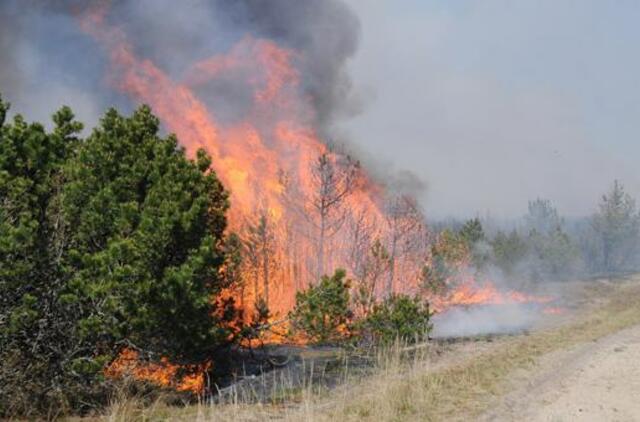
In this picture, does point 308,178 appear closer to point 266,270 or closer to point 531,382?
point 266,270

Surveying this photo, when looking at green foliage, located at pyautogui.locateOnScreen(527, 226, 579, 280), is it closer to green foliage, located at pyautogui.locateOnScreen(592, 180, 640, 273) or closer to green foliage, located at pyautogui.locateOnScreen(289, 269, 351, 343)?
green foliage, located at pyautogui.locateOnScreen(592, 180, 640, 273)

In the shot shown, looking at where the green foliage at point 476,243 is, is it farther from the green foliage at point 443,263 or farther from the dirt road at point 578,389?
Answer: the dirt road at point 578,389

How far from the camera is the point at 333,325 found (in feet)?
55.7

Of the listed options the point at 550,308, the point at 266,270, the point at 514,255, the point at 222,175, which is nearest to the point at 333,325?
the point at 266,270

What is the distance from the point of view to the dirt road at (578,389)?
29.7 feet

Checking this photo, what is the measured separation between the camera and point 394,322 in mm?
18266

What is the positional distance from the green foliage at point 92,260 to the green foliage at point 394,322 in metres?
6.58

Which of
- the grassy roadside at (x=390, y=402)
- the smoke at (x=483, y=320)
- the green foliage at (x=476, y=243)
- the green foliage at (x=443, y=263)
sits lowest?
the grassy roadside at (x=390, y=402)

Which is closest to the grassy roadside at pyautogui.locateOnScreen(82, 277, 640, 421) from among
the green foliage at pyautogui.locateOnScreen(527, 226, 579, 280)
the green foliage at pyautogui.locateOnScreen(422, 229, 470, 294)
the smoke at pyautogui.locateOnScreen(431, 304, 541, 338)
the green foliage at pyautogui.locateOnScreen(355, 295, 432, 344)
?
the green foliage at pyautogui.locateOnScreen(355, 295, 432, 344)

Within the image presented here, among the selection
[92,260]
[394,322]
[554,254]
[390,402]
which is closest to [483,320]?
[394,322]

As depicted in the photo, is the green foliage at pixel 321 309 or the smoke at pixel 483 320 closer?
the green foliage at pixel 321 309

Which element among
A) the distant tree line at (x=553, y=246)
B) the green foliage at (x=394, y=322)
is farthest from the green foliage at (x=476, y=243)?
the green foliage at (x=394, y=322)

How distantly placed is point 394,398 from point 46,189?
29.0ft

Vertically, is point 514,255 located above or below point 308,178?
below
